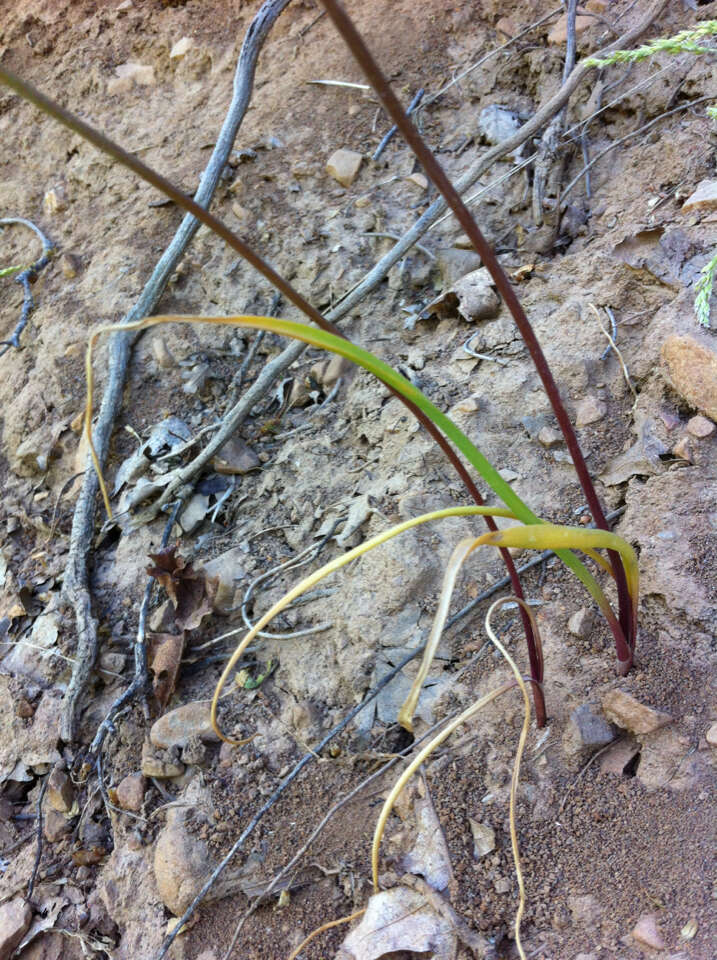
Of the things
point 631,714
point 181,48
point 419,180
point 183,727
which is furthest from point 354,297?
point 181,48

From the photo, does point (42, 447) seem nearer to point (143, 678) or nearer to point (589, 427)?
point (143, 678)

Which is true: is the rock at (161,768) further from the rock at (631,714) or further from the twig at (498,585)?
the rock at (631,714)

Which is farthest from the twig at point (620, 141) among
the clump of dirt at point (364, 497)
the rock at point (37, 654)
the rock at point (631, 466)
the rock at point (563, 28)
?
the rock at point (37, 654)

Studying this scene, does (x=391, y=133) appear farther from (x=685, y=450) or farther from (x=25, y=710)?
(x=25, y=710)

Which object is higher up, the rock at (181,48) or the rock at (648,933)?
the rock at (181,48)

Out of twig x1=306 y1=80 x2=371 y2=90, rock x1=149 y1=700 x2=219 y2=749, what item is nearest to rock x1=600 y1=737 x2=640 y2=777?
rock x1=149 y1=700 x2=219 y2=749

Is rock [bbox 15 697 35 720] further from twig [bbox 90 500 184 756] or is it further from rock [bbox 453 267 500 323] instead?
rock [bbox 453 267 500 323]
